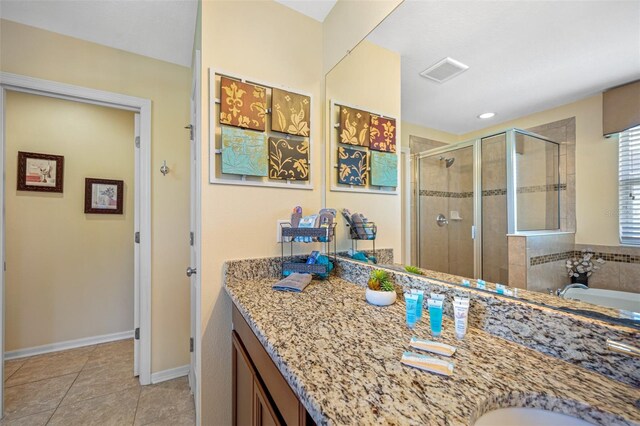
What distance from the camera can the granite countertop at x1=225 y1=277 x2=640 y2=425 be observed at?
0.42 meters

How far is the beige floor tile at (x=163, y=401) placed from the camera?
5.07ft

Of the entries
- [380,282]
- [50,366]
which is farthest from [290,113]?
[50,366]

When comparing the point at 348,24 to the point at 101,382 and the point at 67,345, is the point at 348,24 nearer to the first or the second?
the point at 101,382

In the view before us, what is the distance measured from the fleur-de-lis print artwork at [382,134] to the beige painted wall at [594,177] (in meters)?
0.63

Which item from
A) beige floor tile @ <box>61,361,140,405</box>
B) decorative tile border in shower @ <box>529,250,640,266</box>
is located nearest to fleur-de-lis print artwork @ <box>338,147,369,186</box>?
decorative tile border in shower @ <box>529,250,640,266</box>

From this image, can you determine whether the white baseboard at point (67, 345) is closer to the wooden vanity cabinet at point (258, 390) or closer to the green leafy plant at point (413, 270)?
the wooden vanity cabinet at point (258, 390)

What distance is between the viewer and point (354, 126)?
4.58 ft

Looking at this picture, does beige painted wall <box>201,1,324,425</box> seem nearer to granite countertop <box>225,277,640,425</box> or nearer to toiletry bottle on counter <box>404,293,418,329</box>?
granite countertop <box>225,277,640,425</box>

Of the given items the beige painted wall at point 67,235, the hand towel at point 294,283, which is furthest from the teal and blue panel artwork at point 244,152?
the beige painted wall at point 67,235

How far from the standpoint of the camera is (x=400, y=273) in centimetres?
103

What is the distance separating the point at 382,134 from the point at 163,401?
7.13 feet

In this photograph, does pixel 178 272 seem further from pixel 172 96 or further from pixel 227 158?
pixel 172 96

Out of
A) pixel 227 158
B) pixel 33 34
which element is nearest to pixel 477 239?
pixel 227 158

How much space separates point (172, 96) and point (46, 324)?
2.34 metres
